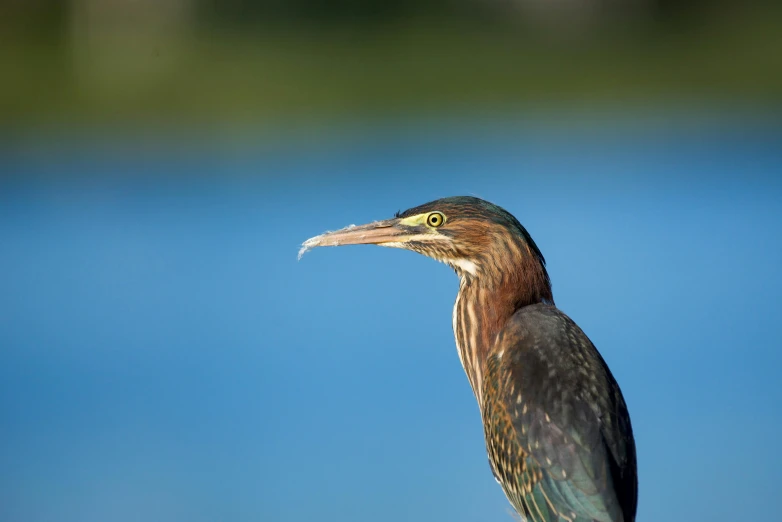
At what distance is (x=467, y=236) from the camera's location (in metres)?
3.42

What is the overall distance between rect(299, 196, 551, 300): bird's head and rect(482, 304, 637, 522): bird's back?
0.22 m

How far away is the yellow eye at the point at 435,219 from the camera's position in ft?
11.2

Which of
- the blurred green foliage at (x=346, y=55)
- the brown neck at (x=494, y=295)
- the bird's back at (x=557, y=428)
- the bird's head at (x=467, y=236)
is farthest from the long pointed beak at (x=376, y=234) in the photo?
the blurred green foliage at (x=346, y=55)

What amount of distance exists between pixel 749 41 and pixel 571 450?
10222 millimetres

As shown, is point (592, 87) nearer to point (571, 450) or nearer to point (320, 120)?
point (320, 120)

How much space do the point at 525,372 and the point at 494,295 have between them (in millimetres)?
380

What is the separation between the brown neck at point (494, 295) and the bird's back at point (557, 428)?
0.44 ft

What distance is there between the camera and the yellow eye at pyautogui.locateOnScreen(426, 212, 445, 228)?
3.43 meters

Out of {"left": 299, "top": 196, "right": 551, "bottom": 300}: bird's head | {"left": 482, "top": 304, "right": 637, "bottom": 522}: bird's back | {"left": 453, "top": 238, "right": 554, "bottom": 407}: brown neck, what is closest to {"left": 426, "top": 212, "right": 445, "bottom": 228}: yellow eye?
{"left": 299, "top": 196, "right": 551, "bottom": 300}: bird's head

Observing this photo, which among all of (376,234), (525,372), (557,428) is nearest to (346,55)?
(376,234)

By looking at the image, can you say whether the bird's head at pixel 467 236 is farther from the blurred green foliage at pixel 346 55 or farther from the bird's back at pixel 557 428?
the blurred green foliage at pixel 346 55

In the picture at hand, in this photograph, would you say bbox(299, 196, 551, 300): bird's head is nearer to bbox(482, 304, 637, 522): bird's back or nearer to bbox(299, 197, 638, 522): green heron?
bbox(299, 197, 638, 522): green heron

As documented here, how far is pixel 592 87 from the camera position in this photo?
1235 cm

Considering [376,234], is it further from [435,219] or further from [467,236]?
[467,236]
